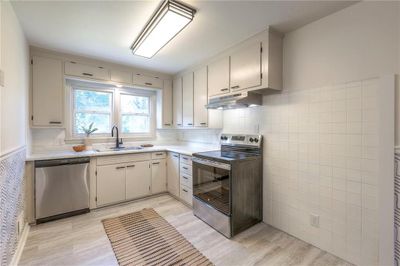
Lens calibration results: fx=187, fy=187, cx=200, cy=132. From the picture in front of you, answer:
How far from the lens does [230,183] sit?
84.5 inches

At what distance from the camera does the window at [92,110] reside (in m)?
3.32

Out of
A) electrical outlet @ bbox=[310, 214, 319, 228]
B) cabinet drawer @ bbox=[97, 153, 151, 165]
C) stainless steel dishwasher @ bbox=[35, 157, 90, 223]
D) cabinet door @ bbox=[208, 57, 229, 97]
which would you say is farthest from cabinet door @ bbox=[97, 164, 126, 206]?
electrical outlet @ bbox=[310, 214, 319, 228]

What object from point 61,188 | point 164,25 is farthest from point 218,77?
point 61,188

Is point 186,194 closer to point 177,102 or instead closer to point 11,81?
point 177,102

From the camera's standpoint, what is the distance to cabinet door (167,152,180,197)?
323cm

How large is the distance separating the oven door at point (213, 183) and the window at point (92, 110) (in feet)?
6.61

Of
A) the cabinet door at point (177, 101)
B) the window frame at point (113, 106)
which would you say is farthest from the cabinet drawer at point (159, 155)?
the window frame at point (113, 106)

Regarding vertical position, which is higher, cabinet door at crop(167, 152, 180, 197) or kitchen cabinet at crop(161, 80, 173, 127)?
kitchen cabinet at crop(161, 80, 173, 127)

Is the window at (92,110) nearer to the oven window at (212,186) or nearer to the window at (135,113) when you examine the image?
the window at (135,113)

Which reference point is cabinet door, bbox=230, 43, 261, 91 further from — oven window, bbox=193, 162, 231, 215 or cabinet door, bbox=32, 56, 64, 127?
cabinet door, bbox=32, 56, 64, 127

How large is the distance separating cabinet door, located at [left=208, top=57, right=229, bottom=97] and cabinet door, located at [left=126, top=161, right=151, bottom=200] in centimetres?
169

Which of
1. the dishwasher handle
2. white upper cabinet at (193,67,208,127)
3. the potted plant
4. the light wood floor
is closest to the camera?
the light wood floor

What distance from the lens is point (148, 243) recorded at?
6.75ft

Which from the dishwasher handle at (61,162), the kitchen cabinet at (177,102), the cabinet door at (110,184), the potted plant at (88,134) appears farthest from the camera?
the kitchen cabinet at (177,102)
